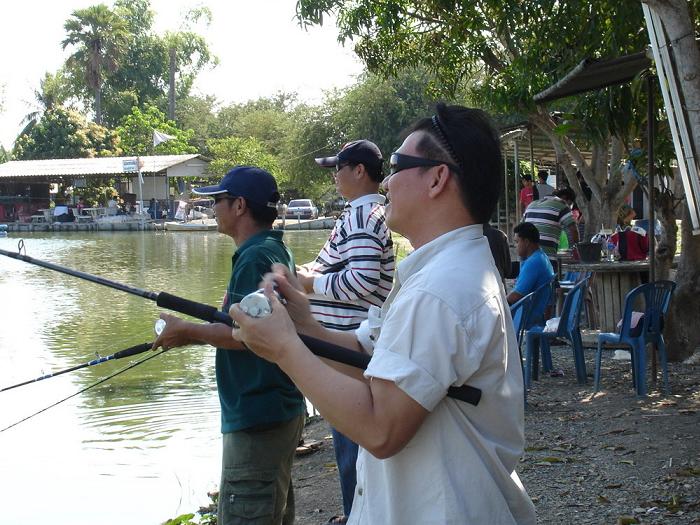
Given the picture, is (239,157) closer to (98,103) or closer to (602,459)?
(98,103)

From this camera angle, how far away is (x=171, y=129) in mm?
64500

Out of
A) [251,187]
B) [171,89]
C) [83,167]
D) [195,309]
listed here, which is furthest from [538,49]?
[171,89]

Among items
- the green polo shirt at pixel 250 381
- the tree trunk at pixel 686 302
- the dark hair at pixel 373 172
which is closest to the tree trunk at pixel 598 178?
the tree trunk at pixel 686 302

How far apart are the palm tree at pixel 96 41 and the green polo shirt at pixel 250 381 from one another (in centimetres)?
6994

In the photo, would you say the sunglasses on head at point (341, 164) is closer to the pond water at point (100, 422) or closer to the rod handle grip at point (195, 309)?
the rod handle grip at point (195, 309)

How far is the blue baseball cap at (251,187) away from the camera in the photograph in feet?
11.9

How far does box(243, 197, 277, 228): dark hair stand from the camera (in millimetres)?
3635

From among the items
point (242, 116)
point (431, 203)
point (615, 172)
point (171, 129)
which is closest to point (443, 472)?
point (431, 203)

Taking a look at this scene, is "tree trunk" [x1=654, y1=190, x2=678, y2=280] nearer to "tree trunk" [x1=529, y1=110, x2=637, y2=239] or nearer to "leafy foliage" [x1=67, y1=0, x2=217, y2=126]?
"tree trunk" [x1=529, y1=110, x2=637, y2=239]

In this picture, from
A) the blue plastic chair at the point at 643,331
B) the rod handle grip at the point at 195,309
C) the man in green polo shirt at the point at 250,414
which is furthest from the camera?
the blue plastic chair at the point at 643,331

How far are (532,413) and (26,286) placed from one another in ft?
55.6

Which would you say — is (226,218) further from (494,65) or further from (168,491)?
(494,65)

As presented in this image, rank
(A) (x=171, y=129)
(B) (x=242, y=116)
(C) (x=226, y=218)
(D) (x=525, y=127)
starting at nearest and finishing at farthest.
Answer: (C) (x=226, y=218) → (D) (x=525, y=127) → (A) (x=171, y=129) → (B) (x=242, y=116)

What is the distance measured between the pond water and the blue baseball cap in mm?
2998
